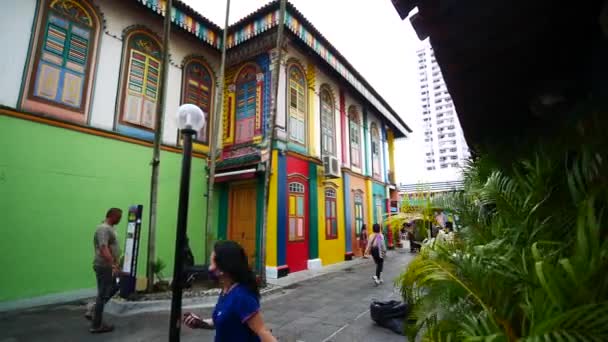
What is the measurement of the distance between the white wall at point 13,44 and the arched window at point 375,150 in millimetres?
13067

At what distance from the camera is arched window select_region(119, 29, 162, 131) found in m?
7.70

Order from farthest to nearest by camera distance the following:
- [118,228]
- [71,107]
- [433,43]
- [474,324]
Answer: [118,228], [71,107], [433,43], [474,324]

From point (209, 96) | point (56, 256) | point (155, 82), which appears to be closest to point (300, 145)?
point (209, 96)

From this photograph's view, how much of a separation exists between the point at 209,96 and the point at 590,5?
9.15m

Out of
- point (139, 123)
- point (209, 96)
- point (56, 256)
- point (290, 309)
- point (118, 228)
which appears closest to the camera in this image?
point (290, 309)

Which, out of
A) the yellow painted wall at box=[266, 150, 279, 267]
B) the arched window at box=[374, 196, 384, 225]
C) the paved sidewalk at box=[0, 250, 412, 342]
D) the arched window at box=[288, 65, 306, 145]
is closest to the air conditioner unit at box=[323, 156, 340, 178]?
the arched window at box=[288, 65, 306, 145]

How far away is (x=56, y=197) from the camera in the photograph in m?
6.32

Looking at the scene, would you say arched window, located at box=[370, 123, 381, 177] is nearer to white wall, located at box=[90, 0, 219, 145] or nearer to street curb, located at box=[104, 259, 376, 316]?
street curb, located at box=[104, 259, 376, 316]

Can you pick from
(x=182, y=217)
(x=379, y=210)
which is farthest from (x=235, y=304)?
(x=379, y=210)

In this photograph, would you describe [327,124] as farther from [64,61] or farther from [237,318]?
[237,318]

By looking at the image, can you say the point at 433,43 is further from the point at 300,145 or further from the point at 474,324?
the point at 300,145

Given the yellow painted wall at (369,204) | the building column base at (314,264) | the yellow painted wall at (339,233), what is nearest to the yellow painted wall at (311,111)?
the yellow painted wall at (339,233)

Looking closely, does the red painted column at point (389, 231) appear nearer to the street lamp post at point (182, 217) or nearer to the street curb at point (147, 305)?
the street curb at point (147, 305)

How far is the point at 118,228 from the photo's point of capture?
7.41m
